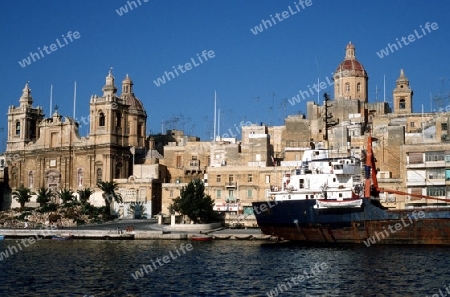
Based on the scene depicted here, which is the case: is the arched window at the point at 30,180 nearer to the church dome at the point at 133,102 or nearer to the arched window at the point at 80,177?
the arched window at the point at 80,177

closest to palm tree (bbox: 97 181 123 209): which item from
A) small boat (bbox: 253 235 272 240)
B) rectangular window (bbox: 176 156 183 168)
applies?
rectangular window (bbox: 176 156 183 168)

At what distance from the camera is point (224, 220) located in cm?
7538

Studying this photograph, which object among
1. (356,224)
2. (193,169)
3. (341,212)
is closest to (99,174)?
(193,169)

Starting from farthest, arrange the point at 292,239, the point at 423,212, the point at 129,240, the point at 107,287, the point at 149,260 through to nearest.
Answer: the point at 129,240
the point at 292,239
the point at 423,212
the point at 149,260
the point at 107,287

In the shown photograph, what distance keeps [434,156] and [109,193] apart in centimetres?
4159

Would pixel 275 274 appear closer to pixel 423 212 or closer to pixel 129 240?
pixel 423 212

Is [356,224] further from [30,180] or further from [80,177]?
[30,180]

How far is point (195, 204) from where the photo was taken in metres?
71.0

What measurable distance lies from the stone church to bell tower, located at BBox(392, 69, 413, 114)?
41.6 m

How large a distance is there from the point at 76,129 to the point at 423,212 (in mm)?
59304

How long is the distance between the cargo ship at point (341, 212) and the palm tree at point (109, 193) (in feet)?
96.4

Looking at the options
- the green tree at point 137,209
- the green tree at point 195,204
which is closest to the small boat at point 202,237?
the green tree at point 195,204

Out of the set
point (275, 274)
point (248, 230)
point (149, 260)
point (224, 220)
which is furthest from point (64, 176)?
point (275, 274)

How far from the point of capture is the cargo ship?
5534 cm
